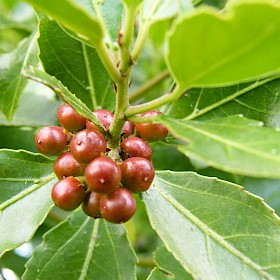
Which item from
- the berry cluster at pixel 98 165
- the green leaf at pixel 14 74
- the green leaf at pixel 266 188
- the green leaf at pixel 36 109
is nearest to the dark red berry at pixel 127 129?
the berry cluster at pixel 98 165

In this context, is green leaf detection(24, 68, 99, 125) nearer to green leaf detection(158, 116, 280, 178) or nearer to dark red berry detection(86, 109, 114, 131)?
dark red berry detection(86, 109, 114, 131)

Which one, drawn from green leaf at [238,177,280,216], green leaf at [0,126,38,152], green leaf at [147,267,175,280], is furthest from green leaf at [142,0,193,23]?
green leaf at [238,177,280,216]

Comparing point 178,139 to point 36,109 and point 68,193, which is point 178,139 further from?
point 36,109

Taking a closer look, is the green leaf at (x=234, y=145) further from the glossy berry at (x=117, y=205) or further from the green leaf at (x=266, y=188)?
the green leaf at (x=266, y=188)

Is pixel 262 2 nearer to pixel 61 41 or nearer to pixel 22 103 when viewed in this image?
pixel 61 41

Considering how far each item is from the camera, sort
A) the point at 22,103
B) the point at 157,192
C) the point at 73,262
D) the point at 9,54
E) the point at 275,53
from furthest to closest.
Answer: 1. the point at 22,103
2. the point at 9,54
3. the point at 73,262
4. the point at 157,192
5. the point at 275,53

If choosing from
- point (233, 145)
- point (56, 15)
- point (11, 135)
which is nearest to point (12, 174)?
point (11, 135)
